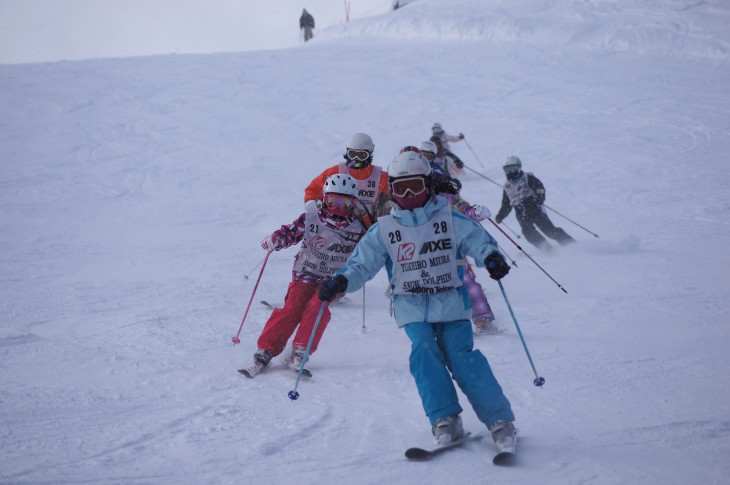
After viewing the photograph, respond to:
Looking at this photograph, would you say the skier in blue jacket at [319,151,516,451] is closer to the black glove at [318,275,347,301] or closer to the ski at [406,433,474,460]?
the black glove at [318,275,347,301]

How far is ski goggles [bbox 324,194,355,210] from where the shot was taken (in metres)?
5.12

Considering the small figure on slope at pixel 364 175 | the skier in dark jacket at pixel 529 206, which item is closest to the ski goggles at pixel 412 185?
the small figure on slope at pixel 364 175

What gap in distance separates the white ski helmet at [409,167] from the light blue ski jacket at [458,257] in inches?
7.6

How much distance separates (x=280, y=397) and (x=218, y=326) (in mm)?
2057

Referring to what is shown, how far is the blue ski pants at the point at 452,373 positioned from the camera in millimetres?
3393

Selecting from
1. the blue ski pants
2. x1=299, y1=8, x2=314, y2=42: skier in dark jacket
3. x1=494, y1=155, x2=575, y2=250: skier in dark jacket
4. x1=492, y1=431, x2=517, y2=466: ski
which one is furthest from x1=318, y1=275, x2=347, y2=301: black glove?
x1=299, y1=8, x2=314, y2=42: skier in dark jacket

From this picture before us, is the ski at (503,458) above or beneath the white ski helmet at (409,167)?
beneath

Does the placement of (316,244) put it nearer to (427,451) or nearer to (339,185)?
(339,185)

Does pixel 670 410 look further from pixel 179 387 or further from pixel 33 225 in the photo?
pixel 33 225

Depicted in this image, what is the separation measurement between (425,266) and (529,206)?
652cm

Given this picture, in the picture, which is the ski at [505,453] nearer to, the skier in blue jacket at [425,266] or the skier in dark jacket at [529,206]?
the skier in blue jacket at [425,266]

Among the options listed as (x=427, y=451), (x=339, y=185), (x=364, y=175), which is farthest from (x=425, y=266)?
(x=364, y=175)

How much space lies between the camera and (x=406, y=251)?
12.1ft

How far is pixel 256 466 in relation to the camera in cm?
325
